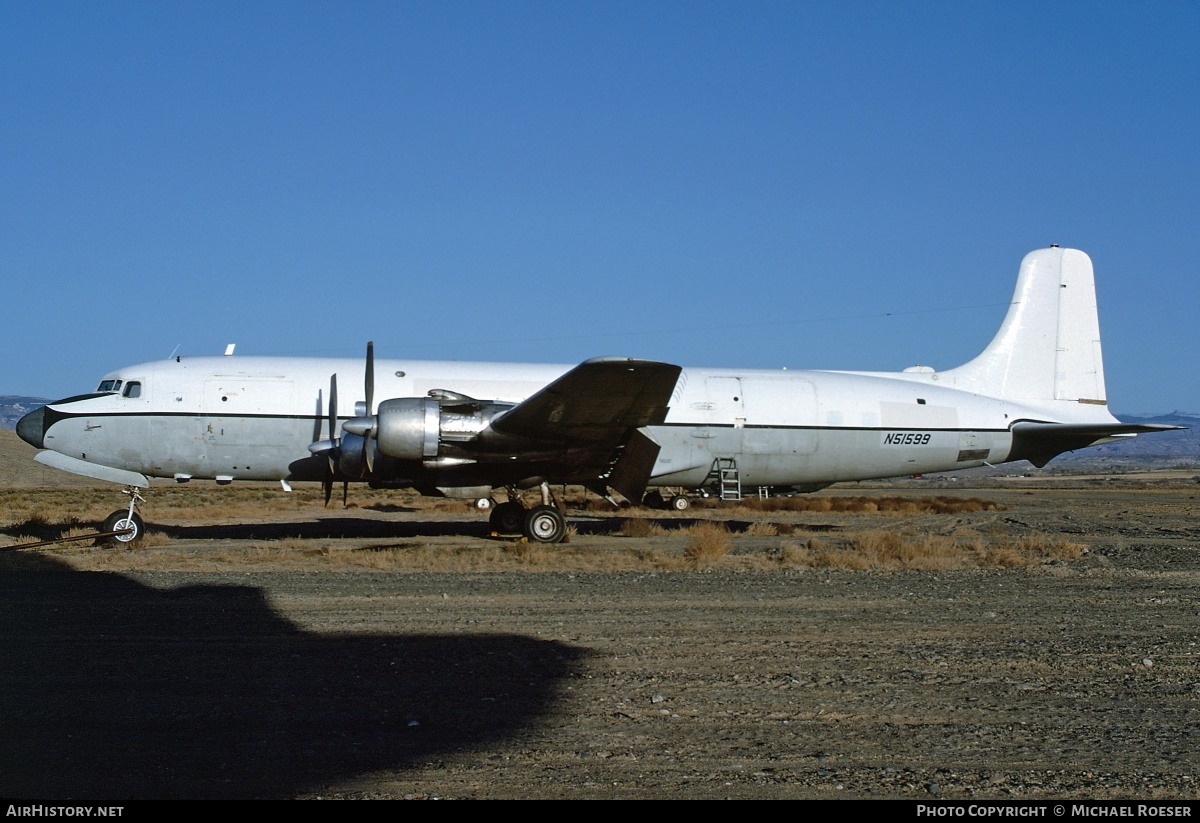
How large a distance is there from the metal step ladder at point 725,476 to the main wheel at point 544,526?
Answer: 3541 mm

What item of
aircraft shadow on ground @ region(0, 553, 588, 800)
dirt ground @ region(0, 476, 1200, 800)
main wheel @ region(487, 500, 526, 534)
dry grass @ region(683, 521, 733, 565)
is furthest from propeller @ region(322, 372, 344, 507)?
aircraft shadow on ground @ region(0, 553, 588, 800)

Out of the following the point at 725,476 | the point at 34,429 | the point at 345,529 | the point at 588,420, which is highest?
the point at 588,420

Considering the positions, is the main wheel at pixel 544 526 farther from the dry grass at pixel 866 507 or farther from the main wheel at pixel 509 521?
the dry grass at pixel 866 507

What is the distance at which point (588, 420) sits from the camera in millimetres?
16609

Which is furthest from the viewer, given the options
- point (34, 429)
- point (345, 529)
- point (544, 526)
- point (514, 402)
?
point (345, 529)

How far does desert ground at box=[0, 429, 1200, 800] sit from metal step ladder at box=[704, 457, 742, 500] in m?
4.09

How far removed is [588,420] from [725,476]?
4.36m

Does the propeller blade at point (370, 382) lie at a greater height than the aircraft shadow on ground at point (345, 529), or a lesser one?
greater

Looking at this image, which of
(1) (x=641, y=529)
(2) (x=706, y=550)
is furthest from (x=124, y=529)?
(1) (x=641, y=529)

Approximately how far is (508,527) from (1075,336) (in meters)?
13.4

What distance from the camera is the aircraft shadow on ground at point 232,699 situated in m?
4.97

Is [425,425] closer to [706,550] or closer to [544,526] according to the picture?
[544,526]

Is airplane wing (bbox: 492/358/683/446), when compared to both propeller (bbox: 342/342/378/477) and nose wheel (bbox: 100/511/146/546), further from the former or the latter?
nose wheel (bbox: 100/511/146/546)

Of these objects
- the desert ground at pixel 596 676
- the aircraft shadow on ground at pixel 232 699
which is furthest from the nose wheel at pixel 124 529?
the aircraft shadow on ground at pixel 232 699
